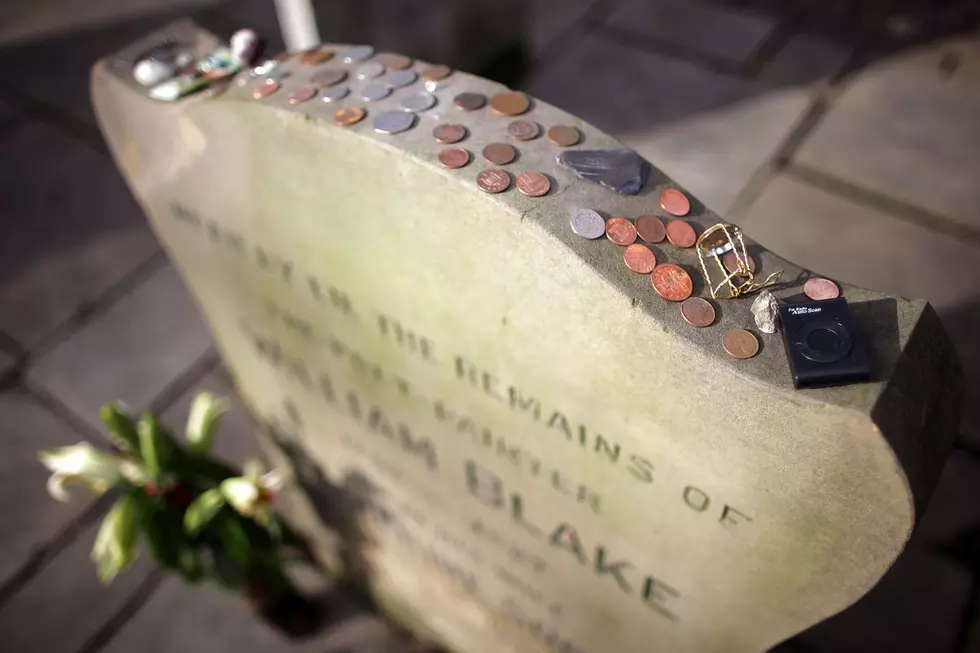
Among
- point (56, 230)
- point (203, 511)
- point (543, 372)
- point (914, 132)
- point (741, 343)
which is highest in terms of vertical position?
point (741, 343)

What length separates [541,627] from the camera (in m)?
1.37

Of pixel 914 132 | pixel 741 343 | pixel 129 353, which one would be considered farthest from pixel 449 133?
pixel 914 132

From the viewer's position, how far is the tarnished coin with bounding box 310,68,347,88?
91cm

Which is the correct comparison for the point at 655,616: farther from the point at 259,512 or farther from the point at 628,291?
the point at 259,512

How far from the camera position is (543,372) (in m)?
0.84

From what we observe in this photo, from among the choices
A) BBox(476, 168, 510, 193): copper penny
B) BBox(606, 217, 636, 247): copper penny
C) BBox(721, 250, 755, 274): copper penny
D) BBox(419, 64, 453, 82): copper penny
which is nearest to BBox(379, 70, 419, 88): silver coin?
BBox(419, 64, 453, 82): copper penny

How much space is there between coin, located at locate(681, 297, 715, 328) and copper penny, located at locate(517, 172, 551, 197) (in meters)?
0.18

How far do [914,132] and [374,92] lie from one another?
7.31 ft

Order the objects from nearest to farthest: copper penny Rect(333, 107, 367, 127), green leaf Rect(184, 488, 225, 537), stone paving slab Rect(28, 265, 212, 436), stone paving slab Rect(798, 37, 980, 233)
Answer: copper penny Rect(333, 107, 367, 127)
green leaf Rect(184, 488, 225, 537)
stone paving slab Rect(28, 265, 212, 436)
stone paving slab Rect(798, 37, 980, 233)

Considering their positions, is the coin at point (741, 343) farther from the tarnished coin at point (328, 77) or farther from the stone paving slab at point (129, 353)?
the stone paving slab at point (129, 353)

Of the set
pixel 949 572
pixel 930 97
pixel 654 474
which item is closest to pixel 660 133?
pixel 930 97

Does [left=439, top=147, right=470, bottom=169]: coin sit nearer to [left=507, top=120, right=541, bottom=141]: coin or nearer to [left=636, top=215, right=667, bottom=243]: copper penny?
[left=507, top=120, right=541, bottom=141]: coin

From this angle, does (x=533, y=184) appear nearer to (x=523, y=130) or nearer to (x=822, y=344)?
(x=523, y=130)

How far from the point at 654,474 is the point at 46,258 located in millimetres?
2389
